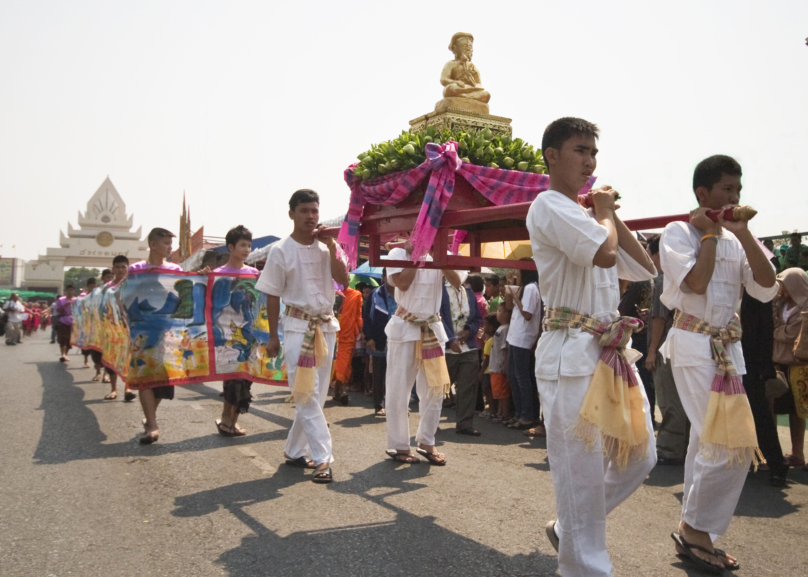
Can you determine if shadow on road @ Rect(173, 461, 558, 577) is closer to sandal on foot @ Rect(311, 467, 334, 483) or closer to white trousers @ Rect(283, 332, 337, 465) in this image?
sandal on foot @ Rect(311, 467, 334, 483)

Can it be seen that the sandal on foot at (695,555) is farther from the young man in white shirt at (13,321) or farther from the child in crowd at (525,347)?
the young man in white shirt at (13,321)

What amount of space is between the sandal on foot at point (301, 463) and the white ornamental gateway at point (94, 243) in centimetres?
8695

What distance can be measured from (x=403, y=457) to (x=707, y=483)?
3.02 metres

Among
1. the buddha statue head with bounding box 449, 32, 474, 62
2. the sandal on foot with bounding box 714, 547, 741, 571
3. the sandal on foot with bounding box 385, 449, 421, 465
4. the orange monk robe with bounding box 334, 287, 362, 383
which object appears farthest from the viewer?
the orange monk robe with bounding box 334, 287, 362, 383

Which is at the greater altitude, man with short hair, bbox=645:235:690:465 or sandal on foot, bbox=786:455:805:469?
man with short hair, bbox=645:235:690:465

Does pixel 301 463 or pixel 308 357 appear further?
pixel 301 463

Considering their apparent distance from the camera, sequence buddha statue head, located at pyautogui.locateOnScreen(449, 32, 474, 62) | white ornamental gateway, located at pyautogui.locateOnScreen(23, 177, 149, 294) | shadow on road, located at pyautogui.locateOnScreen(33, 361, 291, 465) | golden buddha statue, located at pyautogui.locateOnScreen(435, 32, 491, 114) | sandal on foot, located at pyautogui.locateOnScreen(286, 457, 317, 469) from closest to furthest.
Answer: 1. golden buddha statue, located at pyautogui.locateOnScreen(435, 32, 491, 114)
2. buddha statue head, located at pyautogui.locateOnScreen(449, 32, 474, 62)
3. sandal on foot, located at pyautogui.locateOnScreen(286, 457, 317, 469)
4. shadow on road, located at pyautogui.locateOnScreen(33, 361, 291, 465)
5. white ornamental gateway, located at pyautogui.locateOnScreen(23, 177, 149, 294)

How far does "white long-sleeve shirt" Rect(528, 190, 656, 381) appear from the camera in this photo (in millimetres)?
2996

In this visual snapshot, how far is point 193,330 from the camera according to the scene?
313 inches

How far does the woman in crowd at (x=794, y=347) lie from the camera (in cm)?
621

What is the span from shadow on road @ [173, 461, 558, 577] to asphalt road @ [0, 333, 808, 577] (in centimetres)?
1

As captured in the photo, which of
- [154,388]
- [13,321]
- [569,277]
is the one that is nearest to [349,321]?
[154,388]

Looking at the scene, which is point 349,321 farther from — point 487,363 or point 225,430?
point 225,430

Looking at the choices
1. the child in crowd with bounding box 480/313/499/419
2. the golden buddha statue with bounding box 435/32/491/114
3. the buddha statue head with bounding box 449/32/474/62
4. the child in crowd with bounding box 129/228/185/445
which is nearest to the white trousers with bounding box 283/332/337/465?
the child in crowd with bounding box 129/228/185/445
